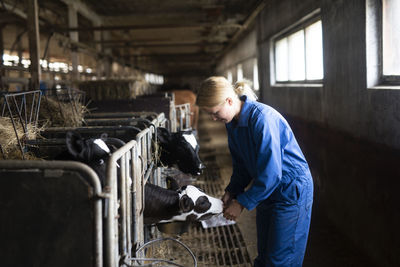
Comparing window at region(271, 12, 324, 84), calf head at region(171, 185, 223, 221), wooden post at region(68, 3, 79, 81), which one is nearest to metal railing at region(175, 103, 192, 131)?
window at region(271, 12, 324, 84)

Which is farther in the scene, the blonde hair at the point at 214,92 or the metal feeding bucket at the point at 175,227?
the metal feeding bucket at the point at 175,227

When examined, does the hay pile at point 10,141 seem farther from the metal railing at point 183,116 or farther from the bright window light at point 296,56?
the bright window light at point 296,56

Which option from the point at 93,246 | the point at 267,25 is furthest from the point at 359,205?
the point at 267,25

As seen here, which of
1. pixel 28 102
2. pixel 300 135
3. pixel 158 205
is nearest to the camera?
pixel 158 205

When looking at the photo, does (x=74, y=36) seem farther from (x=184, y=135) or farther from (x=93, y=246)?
(x=93, y=246)

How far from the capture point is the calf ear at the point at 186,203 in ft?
8.33

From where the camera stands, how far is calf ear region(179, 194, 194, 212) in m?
2.54

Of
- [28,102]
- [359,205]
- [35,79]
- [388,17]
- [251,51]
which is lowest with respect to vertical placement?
[359,205]

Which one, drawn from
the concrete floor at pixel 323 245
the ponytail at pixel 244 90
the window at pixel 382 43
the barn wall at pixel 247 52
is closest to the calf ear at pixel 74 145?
the ponytail at pixel 244 90

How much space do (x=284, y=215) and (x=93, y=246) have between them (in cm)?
117

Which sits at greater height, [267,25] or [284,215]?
[267,25]

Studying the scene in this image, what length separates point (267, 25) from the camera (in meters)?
8.52

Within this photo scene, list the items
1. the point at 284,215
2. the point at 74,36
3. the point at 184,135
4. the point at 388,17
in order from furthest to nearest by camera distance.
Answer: the point at 74,36
the point at 184,135
the point at 388,17
the point at 284,215

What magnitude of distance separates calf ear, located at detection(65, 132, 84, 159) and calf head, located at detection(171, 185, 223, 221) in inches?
29.2
